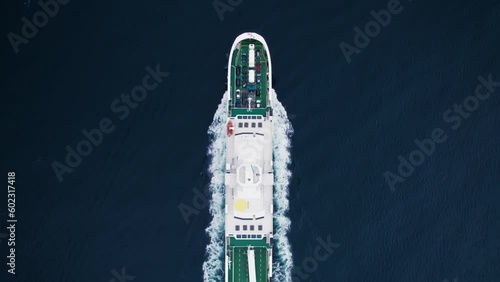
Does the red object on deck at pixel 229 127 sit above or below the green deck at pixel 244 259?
above

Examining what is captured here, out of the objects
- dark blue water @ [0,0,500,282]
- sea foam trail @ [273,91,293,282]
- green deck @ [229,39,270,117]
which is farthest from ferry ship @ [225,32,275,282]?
dark blue water @ [0,0,500,282]

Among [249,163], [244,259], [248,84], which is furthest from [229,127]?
[244,259]

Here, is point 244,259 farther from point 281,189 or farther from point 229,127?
point 229,127

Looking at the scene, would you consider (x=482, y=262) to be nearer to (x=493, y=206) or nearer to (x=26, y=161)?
(x=493, y=206)

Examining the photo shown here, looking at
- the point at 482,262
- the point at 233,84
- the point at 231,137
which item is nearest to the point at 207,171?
the point at 231,137

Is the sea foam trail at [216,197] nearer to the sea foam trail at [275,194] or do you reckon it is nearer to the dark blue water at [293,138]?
the sea foam trail at [275,194]

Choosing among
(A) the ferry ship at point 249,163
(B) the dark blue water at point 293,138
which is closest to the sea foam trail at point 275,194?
(A) the ferry ship at point 249,163
